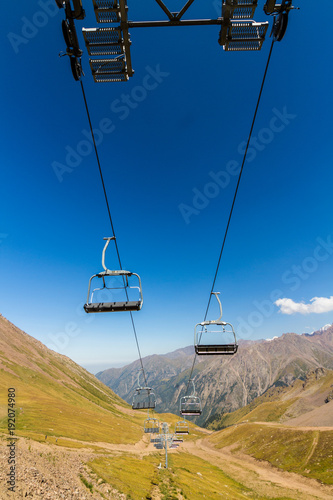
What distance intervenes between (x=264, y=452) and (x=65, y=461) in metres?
92.3

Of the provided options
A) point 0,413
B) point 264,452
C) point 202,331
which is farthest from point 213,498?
point 0,413

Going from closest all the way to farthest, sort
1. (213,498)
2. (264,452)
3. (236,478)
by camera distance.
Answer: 1. (213,498)
2. (236,478)
3. (264,452)

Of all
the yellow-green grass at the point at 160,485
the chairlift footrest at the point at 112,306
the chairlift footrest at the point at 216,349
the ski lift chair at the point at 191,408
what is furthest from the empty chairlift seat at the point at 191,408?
the chairlift footrest at the point at 112,306

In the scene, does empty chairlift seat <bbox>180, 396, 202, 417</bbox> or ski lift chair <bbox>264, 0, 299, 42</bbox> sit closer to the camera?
ski lift chair <bbox>264, 0, 299, 42</bbox>

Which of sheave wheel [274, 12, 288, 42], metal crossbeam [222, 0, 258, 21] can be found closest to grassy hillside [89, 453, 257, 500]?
sheave wheel [274, 12, 288, 42]

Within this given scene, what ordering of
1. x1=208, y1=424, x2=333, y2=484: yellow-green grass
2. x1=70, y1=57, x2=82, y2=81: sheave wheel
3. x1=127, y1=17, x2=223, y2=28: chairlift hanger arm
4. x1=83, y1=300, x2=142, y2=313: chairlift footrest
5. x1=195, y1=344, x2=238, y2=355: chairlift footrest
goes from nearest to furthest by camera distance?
1. x1=127, y1=17, x2=223, y2=28: chairlift hanger arm
2. x1=70, y1=57, x2=82, y2=81: sheave wheel
3. x1=83, y1=300, x2=142, y2=313: chairlift footrest
4. x1=195, y1=344, x2=238, y2=355: chairlift footrest
5. x1=208, y1=424, x2=333, y2=484: yellow-green grass

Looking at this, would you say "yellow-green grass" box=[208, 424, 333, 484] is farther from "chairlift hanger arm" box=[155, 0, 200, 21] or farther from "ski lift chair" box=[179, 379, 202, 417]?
"chairlift hanger arm" box=[155, 0, 200, 21]

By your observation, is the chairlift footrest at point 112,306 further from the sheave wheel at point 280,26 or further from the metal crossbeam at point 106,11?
the sheave wheel at point 280,26

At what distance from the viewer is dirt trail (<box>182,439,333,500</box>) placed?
61312 mm

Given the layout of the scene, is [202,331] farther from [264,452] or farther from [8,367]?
[8,367]

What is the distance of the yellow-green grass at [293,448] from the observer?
74.2 metres

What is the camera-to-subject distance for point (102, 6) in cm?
650

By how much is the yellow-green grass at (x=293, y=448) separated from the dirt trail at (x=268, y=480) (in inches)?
102

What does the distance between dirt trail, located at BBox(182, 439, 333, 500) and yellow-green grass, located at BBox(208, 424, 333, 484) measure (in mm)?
2591
